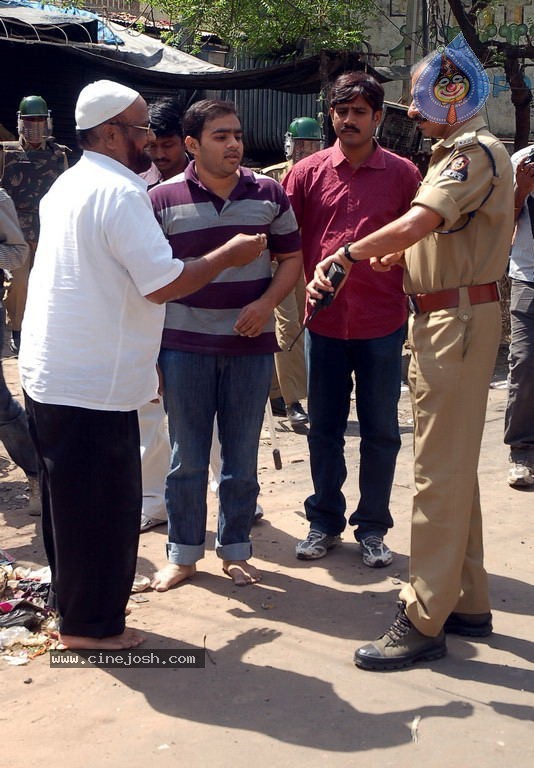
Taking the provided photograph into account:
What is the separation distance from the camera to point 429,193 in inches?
136

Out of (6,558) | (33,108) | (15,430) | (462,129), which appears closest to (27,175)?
(33,108)

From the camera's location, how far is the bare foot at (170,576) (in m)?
4.43

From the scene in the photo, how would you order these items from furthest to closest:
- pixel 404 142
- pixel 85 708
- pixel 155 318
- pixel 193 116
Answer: pixel 404 142
pixel 193 116
pixel 155 318
pixel 85 708

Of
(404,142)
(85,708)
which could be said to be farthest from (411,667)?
(404,142)

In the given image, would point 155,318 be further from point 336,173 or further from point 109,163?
point 336,173

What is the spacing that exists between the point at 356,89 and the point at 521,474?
8.63 feet

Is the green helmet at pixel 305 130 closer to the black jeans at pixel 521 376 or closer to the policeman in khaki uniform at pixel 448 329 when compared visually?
the black jeans at pixel 521 376

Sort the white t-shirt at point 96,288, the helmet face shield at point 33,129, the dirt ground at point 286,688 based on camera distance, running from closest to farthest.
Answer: the dirt ground at point 286,688, the white t-shirt at point 96,288, the helmet face shield at point 33,129

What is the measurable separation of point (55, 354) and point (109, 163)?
700mm

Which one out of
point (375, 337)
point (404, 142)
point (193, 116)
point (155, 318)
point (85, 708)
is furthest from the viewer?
→ point (404, 142)

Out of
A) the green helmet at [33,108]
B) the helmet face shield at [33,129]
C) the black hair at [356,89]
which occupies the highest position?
the green helmet at [33,108]

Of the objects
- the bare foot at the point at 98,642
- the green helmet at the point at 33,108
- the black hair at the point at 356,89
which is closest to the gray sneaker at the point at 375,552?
the bare foot at the point at 98,642

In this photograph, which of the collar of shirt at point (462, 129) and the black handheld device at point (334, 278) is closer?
the collar of shirt at point (462, 129)
